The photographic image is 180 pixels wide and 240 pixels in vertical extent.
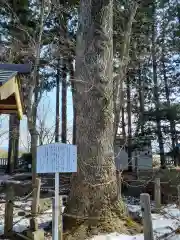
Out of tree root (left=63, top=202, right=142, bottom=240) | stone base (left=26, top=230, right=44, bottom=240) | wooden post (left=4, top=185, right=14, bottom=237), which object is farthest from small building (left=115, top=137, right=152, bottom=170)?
stone base (left=26, top=230, right=44, bottom=240)

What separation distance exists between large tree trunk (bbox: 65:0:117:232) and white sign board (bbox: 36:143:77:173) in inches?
66.5

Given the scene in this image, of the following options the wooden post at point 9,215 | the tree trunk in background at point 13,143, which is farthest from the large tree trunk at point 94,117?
the tree trunk in background at point 13,143

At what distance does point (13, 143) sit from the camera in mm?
18969

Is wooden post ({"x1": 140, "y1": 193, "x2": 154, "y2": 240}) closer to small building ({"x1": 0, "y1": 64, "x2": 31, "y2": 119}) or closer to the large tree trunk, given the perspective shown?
the large tree trunk

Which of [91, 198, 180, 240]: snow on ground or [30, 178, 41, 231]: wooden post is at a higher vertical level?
[30, 178, 41, 231]: wooden post

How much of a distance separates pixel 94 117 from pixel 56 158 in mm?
1977

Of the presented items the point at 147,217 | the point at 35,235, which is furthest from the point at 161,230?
the point at 35,235

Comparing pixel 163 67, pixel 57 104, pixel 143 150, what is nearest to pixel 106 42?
pixel 143 150

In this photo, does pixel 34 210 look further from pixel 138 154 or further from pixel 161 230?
pixel 138 154

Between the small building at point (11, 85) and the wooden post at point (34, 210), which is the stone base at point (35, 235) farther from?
the small building at point (11, 85)

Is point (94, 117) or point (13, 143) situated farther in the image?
point (13, 143)

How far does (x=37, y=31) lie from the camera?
1145 cm

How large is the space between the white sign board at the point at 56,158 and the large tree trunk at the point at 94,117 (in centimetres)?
169

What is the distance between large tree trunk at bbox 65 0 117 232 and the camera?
16.7 ft
